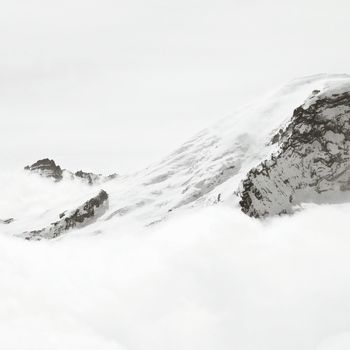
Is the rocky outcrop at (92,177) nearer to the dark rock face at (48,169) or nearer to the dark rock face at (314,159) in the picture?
the dark rock face at (48,169)

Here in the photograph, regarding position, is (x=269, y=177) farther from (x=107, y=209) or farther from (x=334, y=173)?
(x=107, y=209)

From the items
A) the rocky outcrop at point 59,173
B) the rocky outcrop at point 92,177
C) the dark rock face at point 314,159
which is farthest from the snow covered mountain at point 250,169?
the rocky outcrop at point 59,173

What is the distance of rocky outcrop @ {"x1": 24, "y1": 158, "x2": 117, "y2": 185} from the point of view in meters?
183

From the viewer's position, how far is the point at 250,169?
60219mm

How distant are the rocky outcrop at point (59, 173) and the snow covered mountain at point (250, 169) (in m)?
20.9

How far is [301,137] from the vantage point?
57.5 meters

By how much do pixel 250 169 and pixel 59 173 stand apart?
13964cm

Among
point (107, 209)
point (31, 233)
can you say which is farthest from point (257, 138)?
point (31, 233)

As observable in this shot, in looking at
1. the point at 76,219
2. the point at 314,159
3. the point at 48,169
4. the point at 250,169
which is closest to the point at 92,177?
the point at 48,169

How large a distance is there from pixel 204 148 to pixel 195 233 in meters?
49.6

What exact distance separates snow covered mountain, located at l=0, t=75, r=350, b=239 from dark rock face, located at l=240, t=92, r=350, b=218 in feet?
0.35

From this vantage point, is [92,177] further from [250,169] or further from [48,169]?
[250,169]

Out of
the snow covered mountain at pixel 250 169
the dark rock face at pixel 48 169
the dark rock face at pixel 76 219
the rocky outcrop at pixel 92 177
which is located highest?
the snow covered mountain at pixel 250 169

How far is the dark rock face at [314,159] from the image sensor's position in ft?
184
